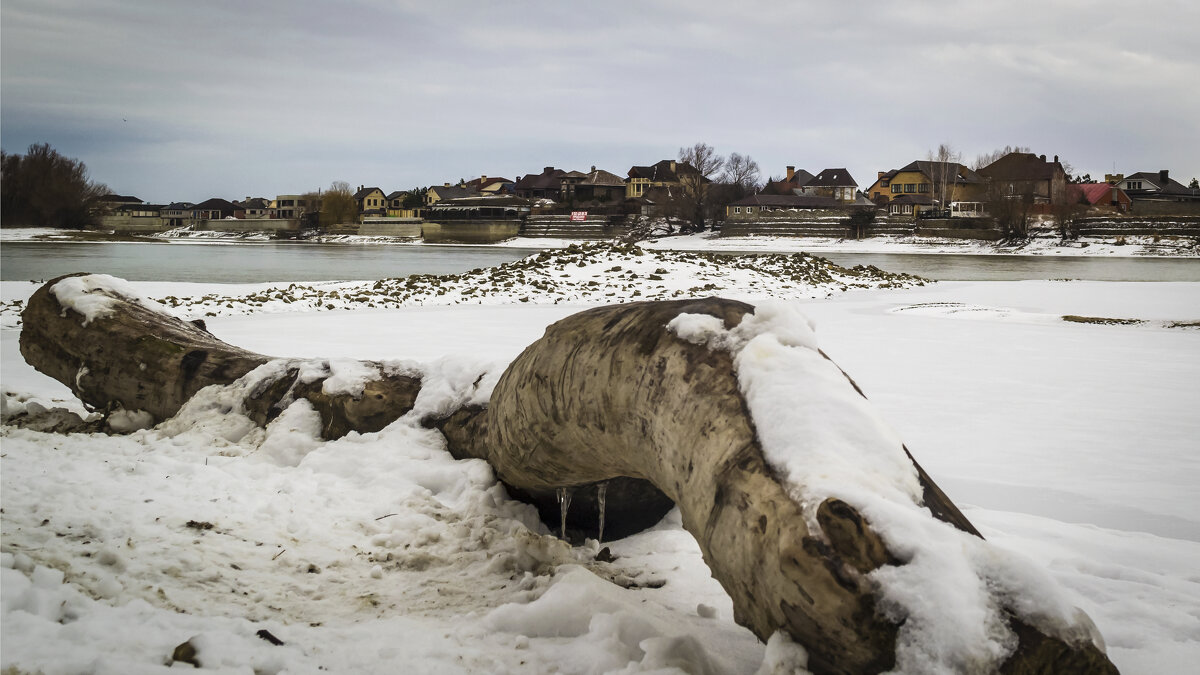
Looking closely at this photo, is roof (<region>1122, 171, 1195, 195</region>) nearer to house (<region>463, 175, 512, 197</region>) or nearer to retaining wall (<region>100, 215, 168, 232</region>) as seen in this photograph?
house (<region>463, 175, 512, 197</region>)

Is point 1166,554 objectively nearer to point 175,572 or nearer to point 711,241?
point 175,572

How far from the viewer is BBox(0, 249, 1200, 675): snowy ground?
77.7 inches

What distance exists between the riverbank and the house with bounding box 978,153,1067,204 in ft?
51.8

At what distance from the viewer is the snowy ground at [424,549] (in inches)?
77.7

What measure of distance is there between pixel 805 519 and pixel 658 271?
16114 millimetres

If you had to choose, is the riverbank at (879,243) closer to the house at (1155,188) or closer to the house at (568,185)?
the house at (568,185)

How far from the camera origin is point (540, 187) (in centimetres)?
9975

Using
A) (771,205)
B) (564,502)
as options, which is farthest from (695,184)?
(564,502)

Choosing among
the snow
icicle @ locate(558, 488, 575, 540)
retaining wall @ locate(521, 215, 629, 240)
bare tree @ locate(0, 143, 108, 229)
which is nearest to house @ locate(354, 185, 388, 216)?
retaining wall @ locate(521, 215, 629, 240)

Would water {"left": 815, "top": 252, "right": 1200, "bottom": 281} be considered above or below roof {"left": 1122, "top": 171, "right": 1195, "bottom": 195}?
below

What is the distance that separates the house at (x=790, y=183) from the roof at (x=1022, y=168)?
70.6ft

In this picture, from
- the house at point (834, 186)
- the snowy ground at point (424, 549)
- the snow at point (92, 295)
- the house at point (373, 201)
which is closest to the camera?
the snowy ground at point (424, 549)

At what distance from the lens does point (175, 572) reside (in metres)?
2.34

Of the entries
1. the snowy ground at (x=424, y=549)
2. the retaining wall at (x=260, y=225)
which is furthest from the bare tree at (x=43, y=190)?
the snowy ground at (x=424, y=549)
